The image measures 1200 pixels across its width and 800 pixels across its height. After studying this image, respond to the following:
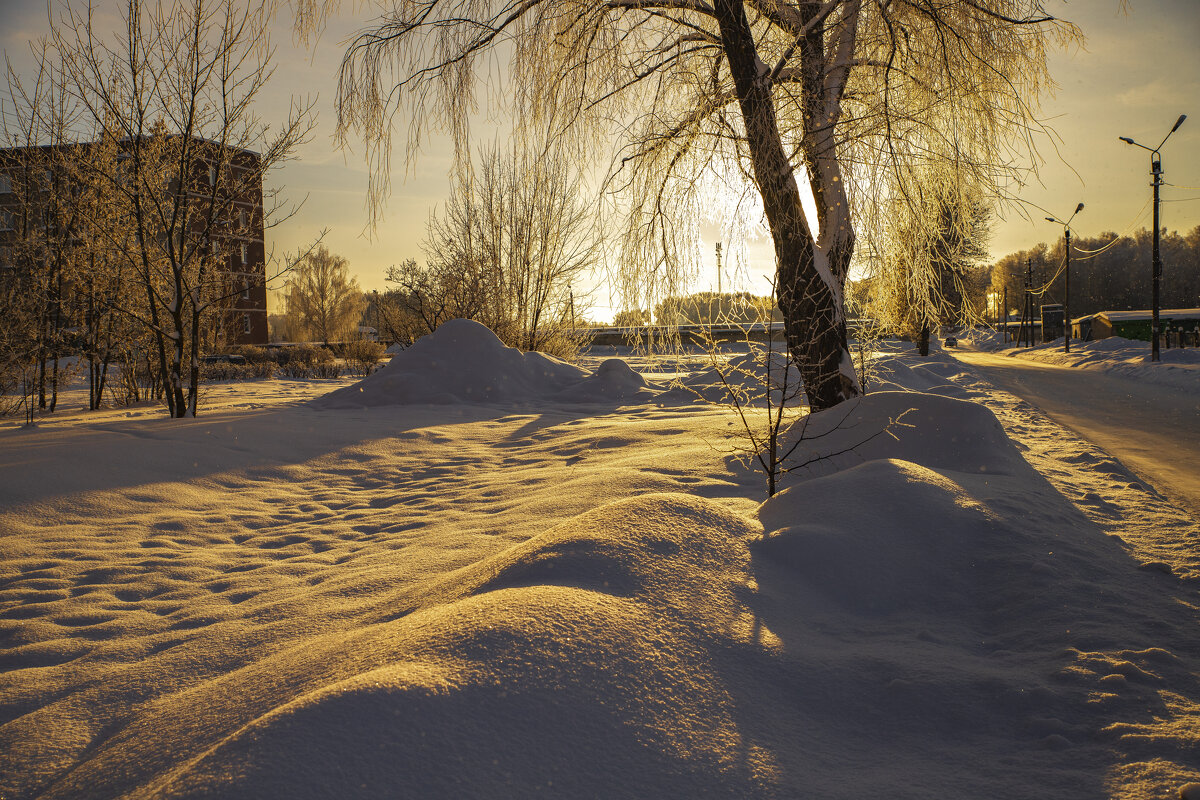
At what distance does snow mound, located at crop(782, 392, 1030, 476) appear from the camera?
4520mm

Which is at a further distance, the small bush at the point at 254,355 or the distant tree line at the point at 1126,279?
the distant tree line at the point at 1126,279

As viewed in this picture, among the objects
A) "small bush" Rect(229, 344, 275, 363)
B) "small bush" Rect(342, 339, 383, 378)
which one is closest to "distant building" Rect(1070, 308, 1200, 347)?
"small bush" Rect(342, 339, 383, 378)

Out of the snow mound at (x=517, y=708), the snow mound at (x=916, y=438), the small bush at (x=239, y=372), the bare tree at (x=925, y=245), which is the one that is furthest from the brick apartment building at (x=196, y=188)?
the snow mound at (x=517, y=708)

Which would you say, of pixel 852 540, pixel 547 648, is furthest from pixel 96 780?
pixel 852 540

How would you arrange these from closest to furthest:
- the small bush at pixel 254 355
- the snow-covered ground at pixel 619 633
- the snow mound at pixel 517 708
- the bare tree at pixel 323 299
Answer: the snow mound at pixel 517 708 < the snow-covered ground at pixel 619 633 < the small bush at pixel 254 355 < the bare tree at pixel 323 299

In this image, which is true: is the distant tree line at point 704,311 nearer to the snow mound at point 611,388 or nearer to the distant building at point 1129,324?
the snow mound at point 611,388

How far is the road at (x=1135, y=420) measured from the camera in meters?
5.48

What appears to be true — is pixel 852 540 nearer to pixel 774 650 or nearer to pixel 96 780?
pixel 774 650

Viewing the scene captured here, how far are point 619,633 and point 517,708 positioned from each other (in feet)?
1.37

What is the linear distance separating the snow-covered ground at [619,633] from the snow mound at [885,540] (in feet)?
0.04

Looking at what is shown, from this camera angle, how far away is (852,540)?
265cm

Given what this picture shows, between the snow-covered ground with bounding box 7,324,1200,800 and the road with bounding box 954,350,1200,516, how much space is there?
0.99 meters

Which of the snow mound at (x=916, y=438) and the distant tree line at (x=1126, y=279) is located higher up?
the distant tree line at (x=1126, y=279)

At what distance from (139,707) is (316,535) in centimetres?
206
